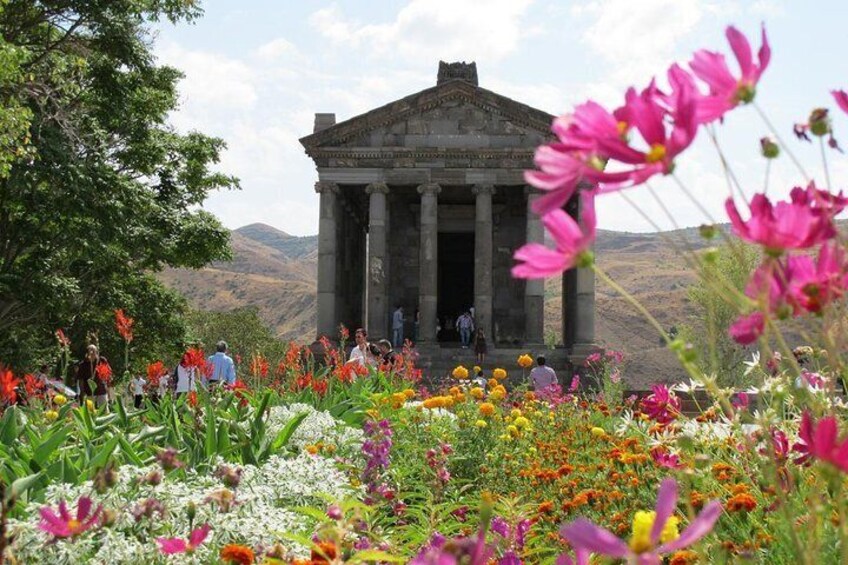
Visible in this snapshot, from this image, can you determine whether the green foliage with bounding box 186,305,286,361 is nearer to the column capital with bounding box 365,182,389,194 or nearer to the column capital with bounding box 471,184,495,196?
the column capital with bounding box 365,182,389,194

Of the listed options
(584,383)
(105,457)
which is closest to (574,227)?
(105,457)

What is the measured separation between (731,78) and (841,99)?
376 millimetres

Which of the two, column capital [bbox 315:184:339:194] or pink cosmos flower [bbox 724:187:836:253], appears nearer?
pink cosmos flower [bbox 724:187:836:253]

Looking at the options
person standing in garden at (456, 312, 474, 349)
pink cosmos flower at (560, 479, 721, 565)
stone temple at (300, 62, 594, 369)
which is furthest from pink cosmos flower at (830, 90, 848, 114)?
person standing in garden at (456, 312, 474, 349)

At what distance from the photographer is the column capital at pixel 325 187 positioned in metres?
30.9

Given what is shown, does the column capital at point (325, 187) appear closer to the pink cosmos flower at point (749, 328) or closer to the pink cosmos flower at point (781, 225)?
the pink cosmos flower at point (749, 328)

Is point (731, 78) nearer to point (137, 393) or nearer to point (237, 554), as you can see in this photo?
point (237, 554)

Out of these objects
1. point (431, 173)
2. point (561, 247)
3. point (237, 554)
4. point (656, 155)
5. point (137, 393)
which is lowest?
point (137, 393)

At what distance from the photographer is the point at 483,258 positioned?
31469mm

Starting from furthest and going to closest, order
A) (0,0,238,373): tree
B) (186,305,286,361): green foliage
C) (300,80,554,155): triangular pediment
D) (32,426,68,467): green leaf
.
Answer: (186,305,286,361): green foliage → (300,80,554,155): triangular pediment → (0,0,238,373): tree → (32,426,68,467): green leaf

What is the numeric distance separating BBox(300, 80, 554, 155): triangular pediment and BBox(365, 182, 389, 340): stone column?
172 cm

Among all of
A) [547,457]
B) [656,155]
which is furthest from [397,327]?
[656,155]

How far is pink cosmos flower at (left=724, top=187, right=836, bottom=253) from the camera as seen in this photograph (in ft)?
4.67

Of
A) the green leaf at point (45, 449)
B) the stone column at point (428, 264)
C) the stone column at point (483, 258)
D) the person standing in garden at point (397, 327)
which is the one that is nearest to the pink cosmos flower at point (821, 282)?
the green leaf at point (45, 449)
